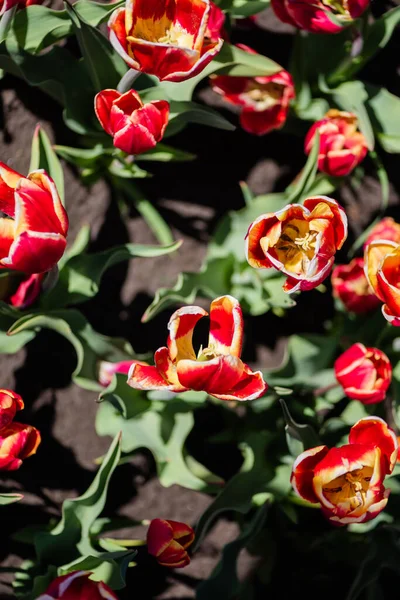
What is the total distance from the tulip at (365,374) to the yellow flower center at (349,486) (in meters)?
0.14

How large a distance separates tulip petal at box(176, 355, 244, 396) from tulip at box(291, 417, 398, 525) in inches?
7.0

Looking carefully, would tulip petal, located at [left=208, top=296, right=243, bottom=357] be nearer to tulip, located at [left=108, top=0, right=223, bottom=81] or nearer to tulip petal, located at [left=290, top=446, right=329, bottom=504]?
tulip petal, located at [left=290, top=446, right=329, bottom=504]

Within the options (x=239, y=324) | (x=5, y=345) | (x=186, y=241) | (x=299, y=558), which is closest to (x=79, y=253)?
(x=5, y=345)

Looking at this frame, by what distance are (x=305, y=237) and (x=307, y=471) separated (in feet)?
0.99

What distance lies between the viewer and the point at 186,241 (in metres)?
A: 1.41

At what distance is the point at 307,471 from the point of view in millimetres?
891

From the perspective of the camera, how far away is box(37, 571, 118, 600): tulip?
32.8 inches

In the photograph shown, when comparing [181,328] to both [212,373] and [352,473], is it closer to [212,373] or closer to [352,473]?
[212,373]

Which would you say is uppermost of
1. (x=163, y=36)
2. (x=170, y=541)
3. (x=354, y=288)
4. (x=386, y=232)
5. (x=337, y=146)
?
(x=163, y=36)

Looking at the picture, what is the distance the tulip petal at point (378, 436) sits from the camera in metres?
0.88

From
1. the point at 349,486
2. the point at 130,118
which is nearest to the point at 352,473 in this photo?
the point at 349,486

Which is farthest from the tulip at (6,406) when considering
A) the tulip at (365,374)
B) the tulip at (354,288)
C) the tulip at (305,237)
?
the tulip at (354,288)

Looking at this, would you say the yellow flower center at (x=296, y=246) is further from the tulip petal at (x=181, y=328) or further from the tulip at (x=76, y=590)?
the tulip at (x=76, y=590)

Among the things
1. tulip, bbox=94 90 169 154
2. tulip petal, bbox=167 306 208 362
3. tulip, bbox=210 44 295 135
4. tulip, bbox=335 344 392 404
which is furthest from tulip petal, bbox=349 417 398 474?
tulip, bbox=210 44 295 135
